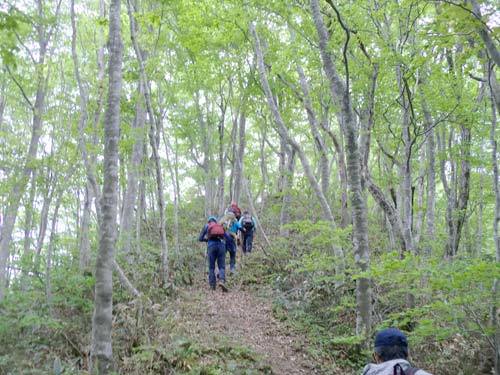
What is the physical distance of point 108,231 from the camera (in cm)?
593

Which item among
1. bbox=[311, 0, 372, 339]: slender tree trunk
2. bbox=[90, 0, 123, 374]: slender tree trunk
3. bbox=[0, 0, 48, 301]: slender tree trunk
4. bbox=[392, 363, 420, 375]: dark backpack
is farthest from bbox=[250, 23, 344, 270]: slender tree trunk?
bbox=[392, 363, 420, 375]: dark backpack

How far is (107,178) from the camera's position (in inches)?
241

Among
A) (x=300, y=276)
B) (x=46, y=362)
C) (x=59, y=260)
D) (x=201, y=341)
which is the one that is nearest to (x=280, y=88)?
(x=300, y=276)

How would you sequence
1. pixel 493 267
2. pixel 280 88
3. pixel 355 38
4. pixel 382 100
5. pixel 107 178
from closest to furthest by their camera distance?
pixel 493 267 < pixel 107 178 < pixel 355 38 < pixel 382 100 < pixel 280 88

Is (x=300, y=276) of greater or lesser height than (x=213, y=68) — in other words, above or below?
below

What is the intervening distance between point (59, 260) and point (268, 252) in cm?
636

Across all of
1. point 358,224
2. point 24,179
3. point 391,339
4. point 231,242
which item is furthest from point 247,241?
point 391,339

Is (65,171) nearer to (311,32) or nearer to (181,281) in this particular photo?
(181,281)

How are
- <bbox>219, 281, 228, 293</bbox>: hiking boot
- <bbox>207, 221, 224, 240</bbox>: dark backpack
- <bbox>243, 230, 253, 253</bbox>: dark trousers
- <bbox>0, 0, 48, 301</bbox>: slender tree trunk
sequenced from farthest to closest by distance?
<bbox>243, 230, 253, 253</bbox>: dark trousers → <bbox>0, 0, 48, 301</bbox>: slender tree trunk → <bbox>219, 281, 228, 293</bbox>: hiking boot → <bbox>207, 221, 224, 240</bbox>: dark backpack

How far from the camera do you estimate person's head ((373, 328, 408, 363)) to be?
3.06m

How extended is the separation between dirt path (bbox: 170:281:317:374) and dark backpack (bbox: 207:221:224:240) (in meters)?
1.43

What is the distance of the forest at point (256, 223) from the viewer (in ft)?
19.7

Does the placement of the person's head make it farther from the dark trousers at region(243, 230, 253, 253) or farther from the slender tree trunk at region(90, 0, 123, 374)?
the dark trousers at region(243, 230, 253, 253)

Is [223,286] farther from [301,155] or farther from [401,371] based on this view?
[401,371]
